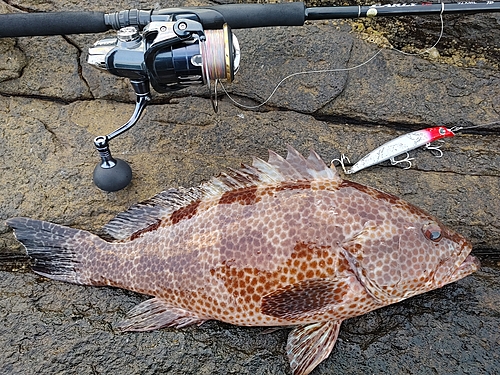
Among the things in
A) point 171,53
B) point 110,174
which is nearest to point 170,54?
point 171,53

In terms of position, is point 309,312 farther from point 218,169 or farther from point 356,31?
point 356,31

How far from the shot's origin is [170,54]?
3025mm

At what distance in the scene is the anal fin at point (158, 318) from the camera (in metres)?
3.21

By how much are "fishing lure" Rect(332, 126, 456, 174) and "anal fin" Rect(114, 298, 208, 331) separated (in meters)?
1.63

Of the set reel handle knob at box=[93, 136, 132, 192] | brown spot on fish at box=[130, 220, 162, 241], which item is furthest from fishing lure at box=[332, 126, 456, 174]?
reel handle knob at box=[93, 136, 132, 192]

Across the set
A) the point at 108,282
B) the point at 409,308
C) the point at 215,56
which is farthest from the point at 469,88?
the point at 108,282

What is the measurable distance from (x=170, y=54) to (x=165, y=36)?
0.36 feet

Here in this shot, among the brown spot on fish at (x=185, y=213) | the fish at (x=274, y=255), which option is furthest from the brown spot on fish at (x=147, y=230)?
the brown spot on fish at (x=185, y=213)

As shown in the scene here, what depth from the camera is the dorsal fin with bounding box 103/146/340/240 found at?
3207 mm

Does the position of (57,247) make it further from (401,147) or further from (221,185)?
(401,147)

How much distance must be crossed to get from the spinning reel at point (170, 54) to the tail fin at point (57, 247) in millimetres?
1124

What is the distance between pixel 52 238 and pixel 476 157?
10.6 ft

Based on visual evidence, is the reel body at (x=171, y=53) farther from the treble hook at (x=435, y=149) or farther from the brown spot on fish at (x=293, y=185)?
the treble hook at (x=435, y=149)

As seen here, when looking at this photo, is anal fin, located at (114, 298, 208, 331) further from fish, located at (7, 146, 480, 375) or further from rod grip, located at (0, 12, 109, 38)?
rod grip, located at (0, 12, 109, 38)
